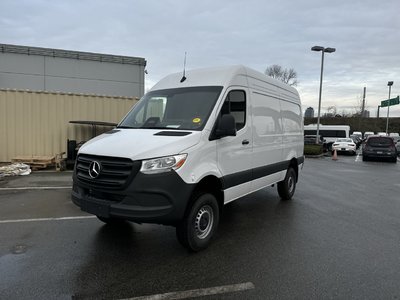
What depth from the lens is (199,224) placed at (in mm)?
4820

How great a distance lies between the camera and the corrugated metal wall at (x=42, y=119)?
42.2 feet

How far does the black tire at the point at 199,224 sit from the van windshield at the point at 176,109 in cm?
101

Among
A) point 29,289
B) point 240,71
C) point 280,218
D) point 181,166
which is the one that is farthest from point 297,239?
point 29,289

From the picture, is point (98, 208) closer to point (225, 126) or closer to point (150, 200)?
point (150, 200)

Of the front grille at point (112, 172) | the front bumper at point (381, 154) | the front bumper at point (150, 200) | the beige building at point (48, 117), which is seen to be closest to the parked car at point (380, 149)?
the front bumper at point (381, 154)

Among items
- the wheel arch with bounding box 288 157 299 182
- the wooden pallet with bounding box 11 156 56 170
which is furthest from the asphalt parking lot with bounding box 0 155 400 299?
the wooden pallet with bounding box 11 156 56 170

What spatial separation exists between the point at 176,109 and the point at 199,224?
175 centimetres

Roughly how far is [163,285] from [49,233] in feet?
8.42

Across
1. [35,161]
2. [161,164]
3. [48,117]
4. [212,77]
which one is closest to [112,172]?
[161,164]

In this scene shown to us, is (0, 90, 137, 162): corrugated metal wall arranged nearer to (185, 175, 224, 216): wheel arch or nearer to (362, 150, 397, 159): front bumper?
(185, 175, 224, 216): wheel arch

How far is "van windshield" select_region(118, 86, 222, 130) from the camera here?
500cm

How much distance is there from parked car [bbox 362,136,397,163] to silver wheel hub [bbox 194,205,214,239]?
20156 millimetres

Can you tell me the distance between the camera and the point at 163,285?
3.82 meters

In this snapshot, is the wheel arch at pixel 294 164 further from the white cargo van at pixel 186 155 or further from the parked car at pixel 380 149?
the parked car at pixel 380 149
